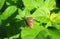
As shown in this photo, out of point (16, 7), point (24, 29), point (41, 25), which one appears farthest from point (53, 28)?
point (16, 7)

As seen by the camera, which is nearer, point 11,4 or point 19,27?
point 19,27

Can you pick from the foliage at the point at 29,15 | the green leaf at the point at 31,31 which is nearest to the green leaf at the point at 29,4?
the foliage at the point at 29,15

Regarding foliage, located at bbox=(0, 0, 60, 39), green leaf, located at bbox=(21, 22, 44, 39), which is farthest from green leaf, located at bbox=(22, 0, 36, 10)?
green leaf, located at bbox=(21, 22, 44, 39)

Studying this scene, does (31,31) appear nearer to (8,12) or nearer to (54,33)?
(54,33)

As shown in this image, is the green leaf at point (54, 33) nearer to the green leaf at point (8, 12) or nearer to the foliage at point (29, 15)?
the foliage at point (29, 15)

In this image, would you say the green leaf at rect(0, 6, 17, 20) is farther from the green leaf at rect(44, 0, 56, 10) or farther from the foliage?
the green leaf at rect(44, 0, 56, 10)

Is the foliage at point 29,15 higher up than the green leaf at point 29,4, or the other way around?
the green leaf at point 29,4

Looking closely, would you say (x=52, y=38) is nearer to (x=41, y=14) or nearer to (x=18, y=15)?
(x=41, y=14)

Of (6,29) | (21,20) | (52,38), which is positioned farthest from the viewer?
(6,29)
